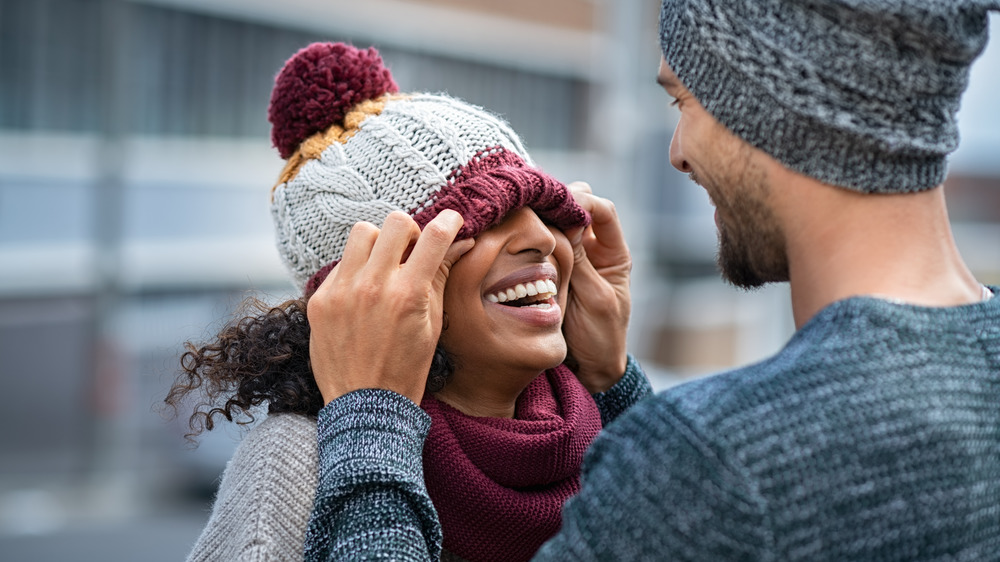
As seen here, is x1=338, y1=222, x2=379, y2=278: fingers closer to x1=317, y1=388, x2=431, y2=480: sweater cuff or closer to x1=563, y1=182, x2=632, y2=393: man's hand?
x1=317, y1=388, x2=431, y2=480: sweater cuff

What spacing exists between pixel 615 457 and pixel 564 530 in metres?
0.13

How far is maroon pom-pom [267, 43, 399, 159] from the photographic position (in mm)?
2469

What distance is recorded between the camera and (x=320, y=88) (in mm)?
2461

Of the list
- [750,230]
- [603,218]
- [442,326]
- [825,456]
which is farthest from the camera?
[603,218]

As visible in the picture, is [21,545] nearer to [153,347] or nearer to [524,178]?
[153,347]

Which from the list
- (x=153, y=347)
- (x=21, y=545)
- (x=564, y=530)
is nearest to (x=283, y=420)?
(x=564, y=530)

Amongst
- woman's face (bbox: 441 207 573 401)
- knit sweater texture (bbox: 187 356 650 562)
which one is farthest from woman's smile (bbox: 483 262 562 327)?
knit sweater texture (bbox: 187 356 650 562)

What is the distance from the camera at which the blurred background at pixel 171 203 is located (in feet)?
33.2

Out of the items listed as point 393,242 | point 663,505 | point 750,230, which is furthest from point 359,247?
point 663,505

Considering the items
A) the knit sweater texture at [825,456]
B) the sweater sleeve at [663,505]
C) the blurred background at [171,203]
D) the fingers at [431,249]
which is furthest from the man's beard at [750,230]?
the blurred background at [171,203]

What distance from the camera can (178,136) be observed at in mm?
14922

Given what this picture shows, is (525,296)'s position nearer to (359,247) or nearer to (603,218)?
(603,218)

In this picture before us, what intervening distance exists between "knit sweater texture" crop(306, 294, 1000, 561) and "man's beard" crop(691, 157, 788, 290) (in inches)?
7.1

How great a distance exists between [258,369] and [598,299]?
0.88 metres
